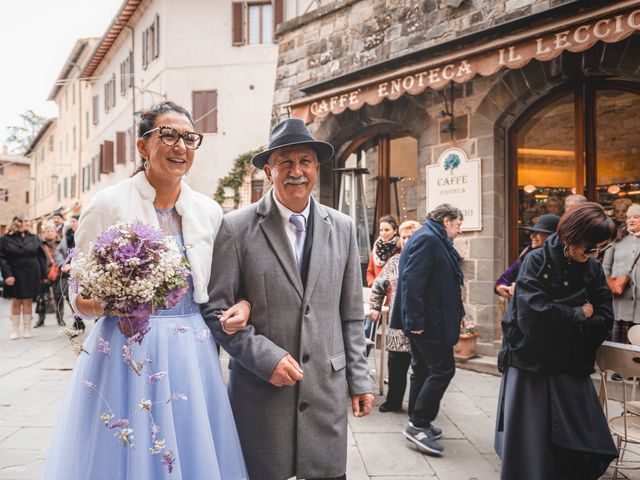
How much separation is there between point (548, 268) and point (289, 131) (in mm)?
1768

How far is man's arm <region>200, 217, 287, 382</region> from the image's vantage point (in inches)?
84.2

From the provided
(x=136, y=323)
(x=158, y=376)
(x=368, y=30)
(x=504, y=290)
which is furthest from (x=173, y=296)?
(x=368, y=30)

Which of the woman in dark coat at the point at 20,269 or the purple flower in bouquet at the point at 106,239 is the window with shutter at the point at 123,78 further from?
the purple flower in bouquet at the point at 106,239

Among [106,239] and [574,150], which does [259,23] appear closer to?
[574,150]

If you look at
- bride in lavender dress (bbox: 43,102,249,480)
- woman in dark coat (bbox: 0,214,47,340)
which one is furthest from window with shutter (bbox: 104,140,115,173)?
bride in lavender dress (bbox: 43,102,249,480)

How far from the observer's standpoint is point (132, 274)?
182 cm

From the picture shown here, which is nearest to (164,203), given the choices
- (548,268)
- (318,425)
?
(318,425)

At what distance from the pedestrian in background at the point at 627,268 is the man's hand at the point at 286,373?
4.75 m

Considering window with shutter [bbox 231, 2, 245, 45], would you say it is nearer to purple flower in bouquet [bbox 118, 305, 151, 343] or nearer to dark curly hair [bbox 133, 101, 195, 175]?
dark curly hair [bbox 133, 101, 195, 175]

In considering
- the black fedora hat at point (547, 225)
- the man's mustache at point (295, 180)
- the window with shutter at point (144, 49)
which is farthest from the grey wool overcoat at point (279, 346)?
the window with shutter at point (144, 49)

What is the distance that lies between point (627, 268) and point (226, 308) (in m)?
5.17

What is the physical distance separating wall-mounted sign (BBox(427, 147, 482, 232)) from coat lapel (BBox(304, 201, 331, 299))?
4.99m

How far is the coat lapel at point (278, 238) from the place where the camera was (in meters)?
2.30

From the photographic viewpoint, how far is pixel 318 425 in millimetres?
2281
